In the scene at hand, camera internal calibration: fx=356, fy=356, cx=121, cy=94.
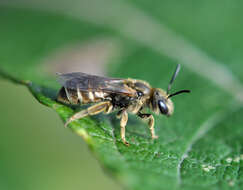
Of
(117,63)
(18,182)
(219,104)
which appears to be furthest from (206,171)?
(18,182)

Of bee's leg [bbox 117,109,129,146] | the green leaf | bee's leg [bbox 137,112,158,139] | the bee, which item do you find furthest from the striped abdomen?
bee's leg [bbox 137,112,158,139]

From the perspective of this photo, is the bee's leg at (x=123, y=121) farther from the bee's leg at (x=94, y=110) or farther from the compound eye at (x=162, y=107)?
the compound eye at (x=162, y=107)

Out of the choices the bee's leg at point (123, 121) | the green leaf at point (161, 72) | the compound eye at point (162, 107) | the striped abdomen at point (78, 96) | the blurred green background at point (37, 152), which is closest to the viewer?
the green leaf at point (161, 72)

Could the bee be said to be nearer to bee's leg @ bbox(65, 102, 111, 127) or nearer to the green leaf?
bee's leg @ bbox(65, 102, 111, 127)

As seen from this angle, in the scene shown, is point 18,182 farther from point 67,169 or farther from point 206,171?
point 206,171

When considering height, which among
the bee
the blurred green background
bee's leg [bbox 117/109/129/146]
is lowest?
the blurred green background

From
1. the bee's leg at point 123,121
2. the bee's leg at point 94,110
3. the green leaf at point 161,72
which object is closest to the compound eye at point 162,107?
the green leaf at point 161,72

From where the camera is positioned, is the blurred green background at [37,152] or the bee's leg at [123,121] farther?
the blurred green background at [37,152]

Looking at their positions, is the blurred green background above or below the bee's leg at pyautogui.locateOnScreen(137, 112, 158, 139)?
below
